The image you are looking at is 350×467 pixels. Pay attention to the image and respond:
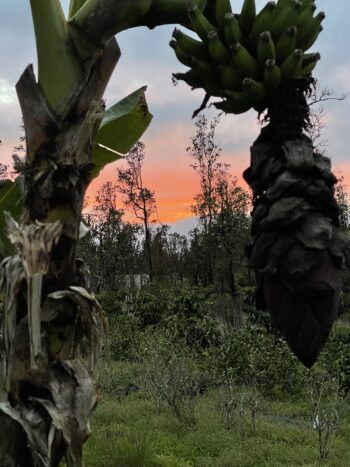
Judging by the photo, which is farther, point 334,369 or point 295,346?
→ point 334,369

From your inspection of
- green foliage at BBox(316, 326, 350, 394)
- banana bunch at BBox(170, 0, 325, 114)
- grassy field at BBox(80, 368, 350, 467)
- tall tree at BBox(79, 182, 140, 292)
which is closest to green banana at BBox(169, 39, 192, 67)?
banana bunch at BBox(170, 0, 325, 114)

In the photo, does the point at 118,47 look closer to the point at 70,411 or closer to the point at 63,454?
the point at 70,411

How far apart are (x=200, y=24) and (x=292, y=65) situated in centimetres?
24

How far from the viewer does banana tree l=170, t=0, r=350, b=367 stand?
0.94 meters

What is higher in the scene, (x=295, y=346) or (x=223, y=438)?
(x=295, y=346)

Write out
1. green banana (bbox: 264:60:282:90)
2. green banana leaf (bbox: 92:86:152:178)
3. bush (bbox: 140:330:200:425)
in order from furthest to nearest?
bush (bbox: 140:330:200:425) < green banana leaf (bbox: 92:86:152:178) < green banana (bbox: 264:60:282:90)

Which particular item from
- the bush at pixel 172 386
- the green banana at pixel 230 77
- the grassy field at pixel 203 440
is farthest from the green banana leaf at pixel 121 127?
the bush at pixel 172 386

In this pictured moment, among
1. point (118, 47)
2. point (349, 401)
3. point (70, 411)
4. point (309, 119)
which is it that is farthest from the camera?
point (349, 401)

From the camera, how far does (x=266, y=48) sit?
110 cm

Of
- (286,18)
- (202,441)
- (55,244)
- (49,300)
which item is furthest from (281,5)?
(202,441)

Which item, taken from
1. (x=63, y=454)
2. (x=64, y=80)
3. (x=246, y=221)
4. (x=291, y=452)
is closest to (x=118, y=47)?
(x=64, y=80)

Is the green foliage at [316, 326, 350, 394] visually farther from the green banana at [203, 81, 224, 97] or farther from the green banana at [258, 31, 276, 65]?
the green banana at [258, 31, 276, 65]

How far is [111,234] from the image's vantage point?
23.3 metres

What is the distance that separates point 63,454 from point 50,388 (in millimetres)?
175
